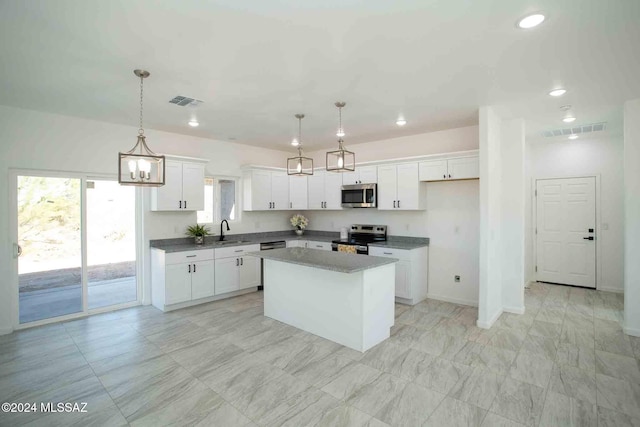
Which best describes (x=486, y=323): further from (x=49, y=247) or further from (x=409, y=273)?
(x=49, y=247)

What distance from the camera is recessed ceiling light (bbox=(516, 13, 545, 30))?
210 centimetres

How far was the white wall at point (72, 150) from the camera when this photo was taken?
3980 millimetres

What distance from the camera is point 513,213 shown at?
4.59 meters

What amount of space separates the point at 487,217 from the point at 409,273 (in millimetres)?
1482

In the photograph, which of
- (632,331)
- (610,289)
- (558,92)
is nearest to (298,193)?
(558,92)

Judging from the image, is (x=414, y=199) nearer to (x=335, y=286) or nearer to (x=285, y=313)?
(x=335, y=286)

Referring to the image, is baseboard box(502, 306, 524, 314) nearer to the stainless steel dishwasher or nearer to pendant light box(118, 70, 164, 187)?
the stainless steel dishwasher

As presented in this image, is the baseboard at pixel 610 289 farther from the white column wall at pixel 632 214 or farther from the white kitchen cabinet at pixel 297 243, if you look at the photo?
the white kitchen cabinet at pixel 297 243

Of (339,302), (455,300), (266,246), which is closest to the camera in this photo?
(339,302)

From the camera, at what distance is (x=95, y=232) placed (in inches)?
187

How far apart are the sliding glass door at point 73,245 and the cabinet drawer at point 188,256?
78 centimetres

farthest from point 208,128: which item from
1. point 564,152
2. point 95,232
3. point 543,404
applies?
point 564,152

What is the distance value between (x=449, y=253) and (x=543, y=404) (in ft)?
9.45

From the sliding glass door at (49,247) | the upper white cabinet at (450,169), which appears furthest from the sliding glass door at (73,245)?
the upper white cabinet at (450,169)
